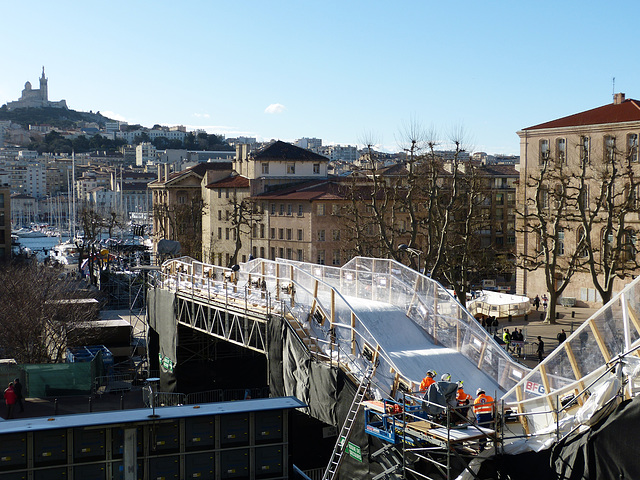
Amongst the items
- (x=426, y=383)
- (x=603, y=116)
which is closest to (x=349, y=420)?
(x=426, y=383)

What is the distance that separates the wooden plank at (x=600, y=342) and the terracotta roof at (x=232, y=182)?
69994mm

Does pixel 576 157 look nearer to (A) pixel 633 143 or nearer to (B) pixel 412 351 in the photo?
(A) pixel 633 143

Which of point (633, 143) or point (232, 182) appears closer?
point (633, 143)

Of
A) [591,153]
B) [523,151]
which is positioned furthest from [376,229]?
[591,153]

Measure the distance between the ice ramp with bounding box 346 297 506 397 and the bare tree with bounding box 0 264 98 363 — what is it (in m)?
22.1

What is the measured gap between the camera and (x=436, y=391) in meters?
15.9

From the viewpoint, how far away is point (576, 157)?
191 ft

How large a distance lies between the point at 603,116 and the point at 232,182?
39854 mm

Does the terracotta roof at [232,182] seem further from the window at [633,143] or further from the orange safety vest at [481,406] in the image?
the orange safety vest at [481,406]

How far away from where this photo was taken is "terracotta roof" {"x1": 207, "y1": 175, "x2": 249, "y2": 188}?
83.6 meters

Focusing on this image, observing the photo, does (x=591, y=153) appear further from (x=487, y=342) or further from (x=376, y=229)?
(x=487, y=342)

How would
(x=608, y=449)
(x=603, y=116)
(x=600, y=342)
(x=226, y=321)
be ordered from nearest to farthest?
(x=608, y=449) < (x=600, y=342) < (x=226, y=321) < (x=603, y=116)

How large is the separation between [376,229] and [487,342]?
48166mm

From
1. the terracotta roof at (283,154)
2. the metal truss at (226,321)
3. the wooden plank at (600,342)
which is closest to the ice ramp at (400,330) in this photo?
the metal truss at (226,321)
